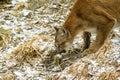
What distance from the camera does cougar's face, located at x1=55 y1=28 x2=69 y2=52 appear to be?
6.96 meters

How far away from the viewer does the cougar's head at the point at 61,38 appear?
6958 millimetres

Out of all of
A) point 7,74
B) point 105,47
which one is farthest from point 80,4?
point 7,74

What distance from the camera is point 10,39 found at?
8273mm

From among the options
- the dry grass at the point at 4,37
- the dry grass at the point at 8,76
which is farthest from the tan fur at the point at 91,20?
the dry grass at the point at 4,37

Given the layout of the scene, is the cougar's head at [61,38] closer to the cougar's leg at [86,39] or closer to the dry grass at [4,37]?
the cougar's leg at [86,39]

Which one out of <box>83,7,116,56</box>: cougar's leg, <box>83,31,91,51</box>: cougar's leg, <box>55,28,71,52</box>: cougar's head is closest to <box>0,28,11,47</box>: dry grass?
<box>55,28,71,52</box>: cougar's head

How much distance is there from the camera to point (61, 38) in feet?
23.2

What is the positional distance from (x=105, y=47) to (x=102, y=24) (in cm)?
54

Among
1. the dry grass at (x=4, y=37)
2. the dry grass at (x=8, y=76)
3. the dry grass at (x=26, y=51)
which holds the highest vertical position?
the dry grass at (x=4, y=37)

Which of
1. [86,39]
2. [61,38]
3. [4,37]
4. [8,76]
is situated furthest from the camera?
[4,37]

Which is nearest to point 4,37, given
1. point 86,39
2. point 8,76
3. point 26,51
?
point 26,51

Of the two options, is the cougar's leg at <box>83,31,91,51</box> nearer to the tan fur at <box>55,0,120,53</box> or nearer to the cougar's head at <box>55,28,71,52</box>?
the tan fur at <box>55,0,120,53</box>

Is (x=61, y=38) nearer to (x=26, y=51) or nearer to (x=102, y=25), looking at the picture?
(x=102, y=25)

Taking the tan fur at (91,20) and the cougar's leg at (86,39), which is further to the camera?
the cougar's leg at (86,39)
